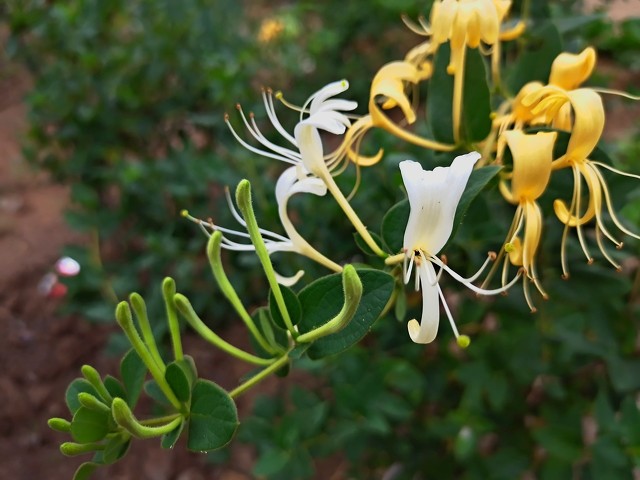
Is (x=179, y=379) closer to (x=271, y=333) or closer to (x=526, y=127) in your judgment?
(x=271, y=333)

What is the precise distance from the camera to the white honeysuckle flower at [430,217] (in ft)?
1.06

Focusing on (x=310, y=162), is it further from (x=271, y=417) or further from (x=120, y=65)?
(x=120, y=65)

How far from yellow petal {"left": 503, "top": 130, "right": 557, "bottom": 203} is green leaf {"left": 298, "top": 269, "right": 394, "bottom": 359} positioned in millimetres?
102

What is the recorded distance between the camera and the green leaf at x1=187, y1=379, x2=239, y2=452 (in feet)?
1.19

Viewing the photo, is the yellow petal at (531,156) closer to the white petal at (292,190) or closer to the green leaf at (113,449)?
the white petal at (292,190)

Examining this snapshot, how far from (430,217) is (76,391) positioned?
0.24m

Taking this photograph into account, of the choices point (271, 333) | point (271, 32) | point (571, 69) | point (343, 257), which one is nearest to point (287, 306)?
point (271, 333)

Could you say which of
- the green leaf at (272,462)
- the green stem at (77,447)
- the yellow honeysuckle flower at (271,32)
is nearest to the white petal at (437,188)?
the green stem at (77,447)

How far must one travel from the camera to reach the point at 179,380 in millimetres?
384

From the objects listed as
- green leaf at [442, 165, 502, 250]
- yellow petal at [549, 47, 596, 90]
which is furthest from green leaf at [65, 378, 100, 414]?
yellow petal at [549, 47, 596, 90]

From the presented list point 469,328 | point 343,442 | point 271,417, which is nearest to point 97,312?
point 271,417

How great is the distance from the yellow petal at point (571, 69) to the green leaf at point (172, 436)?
325mm

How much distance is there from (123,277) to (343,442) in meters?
0.50

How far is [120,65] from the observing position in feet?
4.33
